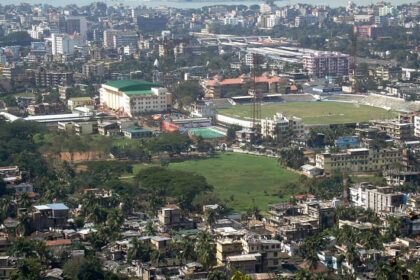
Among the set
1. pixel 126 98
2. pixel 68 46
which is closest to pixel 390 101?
pixel 126 98

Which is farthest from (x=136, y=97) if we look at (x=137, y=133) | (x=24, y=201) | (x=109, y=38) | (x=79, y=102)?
(x=109, y=38)

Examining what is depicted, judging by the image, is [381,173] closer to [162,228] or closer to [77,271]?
[162,228]

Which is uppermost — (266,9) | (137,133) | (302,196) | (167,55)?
(266,9)

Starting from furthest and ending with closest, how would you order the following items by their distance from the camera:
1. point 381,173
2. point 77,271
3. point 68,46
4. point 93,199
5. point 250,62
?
point 68,46 < point 250,62 < point 381,173 < point 93,199 < point 77,271

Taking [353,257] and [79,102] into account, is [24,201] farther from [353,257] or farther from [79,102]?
[79,102]

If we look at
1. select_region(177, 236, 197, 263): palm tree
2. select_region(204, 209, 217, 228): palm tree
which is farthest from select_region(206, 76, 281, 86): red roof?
select_region(177, 236, 197, 263): palm tree

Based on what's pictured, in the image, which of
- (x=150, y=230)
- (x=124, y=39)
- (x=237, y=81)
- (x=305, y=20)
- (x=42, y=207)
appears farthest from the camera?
(x=305, y=20)
